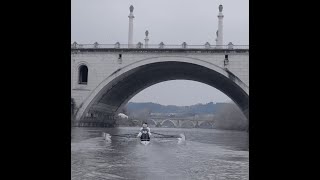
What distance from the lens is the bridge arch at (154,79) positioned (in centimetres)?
4478

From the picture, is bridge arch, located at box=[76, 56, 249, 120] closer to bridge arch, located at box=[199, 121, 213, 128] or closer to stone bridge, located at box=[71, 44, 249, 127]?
stone bridge, located at box=[71, 44, 249, 127]

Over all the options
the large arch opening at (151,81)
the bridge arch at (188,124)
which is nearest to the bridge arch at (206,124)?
the bridge arch at (188,124)

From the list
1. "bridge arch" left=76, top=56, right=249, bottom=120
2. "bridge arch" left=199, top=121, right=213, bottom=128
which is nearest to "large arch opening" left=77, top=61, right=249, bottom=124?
"bridge arch" left=76, top=56, right=249, bottom=120

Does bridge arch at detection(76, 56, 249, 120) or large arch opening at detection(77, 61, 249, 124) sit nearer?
bridge arch at detection(76, 56, 249, 120)

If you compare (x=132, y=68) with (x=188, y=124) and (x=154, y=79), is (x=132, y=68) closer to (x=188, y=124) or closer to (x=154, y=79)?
(x=154, y=79)

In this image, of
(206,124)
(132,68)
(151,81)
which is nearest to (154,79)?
(151,81)

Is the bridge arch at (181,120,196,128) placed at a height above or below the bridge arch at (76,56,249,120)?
below

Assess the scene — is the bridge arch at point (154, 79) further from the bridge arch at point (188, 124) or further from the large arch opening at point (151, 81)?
the bridge arch at point (188, 124)

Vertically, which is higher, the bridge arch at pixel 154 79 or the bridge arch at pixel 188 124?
the bridge arch at pixel 154 79

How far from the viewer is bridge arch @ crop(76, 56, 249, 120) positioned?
1763 inches

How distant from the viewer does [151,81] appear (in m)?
57.2
